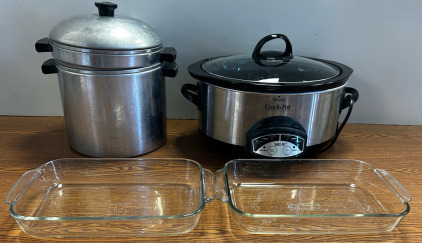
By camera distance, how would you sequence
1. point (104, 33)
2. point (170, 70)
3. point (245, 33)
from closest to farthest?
1. point (104, 33)
2. point (170, 70)
3. point (245, 33)

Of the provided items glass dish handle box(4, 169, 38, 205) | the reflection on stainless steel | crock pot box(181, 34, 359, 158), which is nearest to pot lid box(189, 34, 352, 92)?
crock pot box(181, 34, 359, 158)

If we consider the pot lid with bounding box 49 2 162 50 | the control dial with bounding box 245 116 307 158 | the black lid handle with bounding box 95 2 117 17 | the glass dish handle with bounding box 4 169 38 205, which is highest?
the black lid handle with bounding box 95 2 117 17

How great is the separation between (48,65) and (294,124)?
495 millimetres

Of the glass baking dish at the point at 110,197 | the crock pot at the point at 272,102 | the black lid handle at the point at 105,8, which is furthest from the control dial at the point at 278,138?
the black lid handle at the point at 105,8

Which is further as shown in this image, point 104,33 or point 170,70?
point 170,70

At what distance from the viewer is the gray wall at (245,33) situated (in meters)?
0.76

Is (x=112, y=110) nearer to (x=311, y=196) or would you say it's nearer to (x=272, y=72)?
(x=272, y=72)

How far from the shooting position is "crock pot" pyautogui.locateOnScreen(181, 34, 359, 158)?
56 cm

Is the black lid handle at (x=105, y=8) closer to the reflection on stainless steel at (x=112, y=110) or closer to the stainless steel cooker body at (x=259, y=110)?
the reflection on stainless steel at (x=112, y=110)

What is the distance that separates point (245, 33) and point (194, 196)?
0.43 meters

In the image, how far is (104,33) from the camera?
537 millimetres

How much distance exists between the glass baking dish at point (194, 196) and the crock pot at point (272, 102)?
0.08 metres

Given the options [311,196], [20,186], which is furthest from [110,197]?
[311,196]

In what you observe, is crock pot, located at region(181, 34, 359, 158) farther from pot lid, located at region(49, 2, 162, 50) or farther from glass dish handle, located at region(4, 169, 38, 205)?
glass dish handle, located at region(4, 169, 38, 205)
